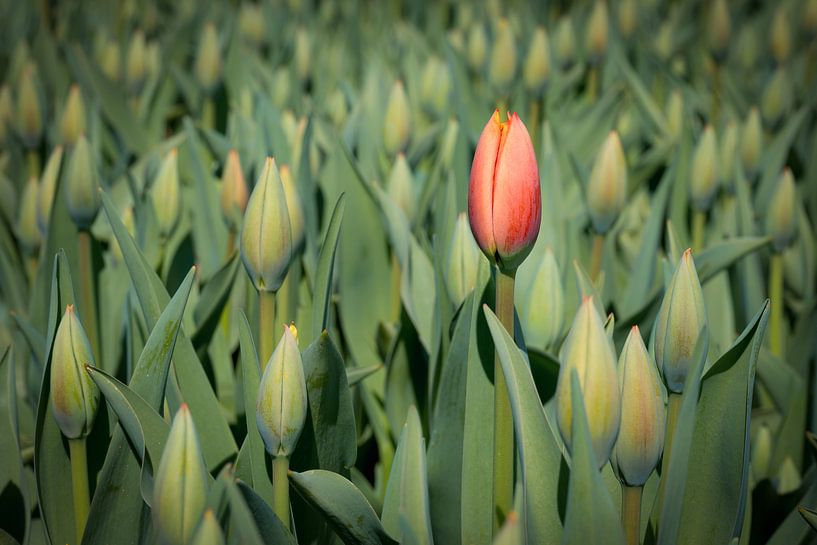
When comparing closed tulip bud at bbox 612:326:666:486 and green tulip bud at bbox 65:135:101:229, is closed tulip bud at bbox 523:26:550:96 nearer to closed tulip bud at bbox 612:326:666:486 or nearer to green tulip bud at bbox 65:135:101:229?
green tulip bud at bbox 65:135:101:229

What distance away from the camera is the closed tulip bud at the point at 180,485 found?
1.98 ft

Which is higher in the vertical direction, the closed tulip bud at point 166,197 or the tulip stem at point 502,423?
the closed tulip bud at point 166,197

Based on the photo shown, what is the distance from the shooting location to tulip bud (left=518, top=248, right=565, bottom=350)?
979mm

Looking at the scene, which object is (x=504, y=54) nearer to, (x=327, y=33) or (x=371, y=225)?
(x=371, y=225)

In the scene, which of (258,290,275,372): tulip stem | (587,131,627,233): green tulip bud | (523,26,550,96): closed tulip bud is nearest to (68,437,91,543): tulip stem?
(258,290,275,372): tulip stem

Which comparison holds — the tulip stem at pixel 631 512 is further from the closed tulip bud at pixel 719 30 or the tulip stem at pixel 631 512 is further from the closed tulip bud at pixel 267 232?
the closed tulip bud at pixel 719 30

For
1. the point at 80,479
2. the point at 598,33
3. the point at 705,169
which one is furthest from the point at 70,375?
the point at 598,33

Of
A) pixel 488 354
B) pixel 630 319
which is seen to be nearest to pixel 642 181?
pixel 630 319

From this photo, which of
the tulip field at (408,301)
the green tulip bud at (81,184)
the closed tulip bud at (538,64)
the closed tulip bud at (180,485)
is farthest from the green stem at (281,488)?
the closed tulip bud at (538,64)

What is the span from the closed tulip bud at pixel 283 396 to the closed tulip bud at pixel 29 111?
0.89 metres

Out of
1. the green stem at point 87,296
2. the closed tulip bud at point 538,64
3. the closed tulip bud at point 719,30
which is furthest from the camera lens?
the closed tulip bud at point 719,30

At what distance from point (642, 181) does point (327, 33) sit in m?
1.20

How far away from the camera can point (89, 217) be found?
1.07m

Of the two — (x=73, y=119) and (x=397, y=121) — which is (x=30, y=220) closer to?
(x=73, y=119)
